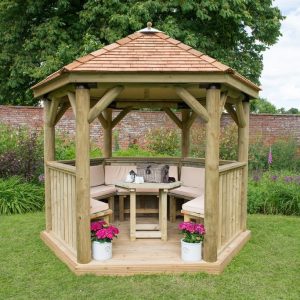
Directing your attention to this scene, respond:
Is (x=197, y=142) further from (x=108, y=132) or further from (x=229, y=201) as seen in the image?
(x=229, y=201)

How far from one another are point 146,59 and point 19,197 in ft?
16.6

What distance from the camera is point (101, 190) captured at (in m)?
7.18

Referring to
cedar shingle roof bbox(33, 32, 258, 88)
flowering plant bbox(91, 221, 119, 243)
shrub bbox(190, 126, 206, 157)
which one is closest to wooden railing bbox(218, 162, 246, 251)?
cedar shingle roof bbox(33, 32, 258, 88)

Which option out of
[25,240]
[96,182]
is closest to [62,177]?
[25,240]

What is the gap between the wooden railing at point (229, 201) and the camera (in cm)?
532

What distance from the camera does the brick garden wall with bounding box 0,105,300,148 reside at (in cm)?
1308

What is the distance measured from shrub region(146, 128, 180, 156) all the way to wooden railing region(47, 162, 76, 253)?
22.3ft

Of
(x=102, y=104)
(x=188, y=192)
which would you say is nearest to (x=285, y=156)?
(x=188, y=192)

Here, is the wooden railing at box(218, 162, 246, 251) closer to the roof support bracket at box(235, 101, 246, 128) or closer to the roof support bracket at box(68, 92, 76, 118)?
the roof support bracket at box(235, 101, 246, 128)

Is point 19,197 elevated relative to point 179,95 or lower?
lower

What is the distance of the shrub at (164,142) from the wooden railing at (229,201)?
6274 mm

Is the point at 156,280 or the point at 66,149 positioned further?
the point at 66,149

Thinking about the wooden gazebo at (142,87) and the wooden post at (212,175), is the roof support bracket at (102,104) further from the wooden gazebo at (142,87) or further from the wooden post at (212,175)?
the wooden post at (212,175)

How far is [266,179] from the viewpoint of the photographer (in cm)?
926
